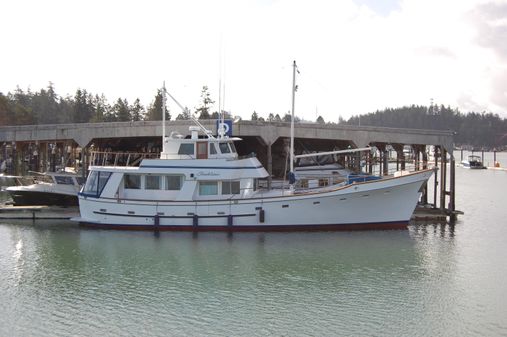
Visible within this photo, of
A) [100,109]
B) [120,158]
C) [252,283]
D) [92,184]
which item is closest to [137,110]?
[100,109]

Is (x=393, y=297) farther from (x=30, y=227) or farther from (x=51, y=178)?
(x=51, y=178)

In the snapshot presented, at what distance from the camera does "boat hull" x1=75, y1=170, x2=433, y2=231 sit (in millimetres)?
25359

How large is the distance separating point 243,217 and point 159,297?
9.94 metres

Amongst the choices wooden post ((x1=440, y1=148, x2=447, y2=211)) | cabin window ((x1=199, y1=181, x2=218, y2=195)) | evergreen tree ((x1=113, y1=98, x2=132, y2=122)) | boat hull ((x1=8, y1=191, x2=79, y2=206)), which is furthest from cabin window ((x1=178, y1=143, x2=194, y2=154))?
evergreen tree ((x1=113, y1=98, x2=132, y2=122))

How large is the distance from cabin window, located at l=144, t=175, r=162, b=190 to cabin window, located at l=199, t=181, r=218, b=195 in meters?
2.39

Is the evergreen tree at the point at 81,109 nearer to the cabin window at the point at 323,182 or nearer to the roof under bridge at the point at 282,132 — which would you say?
the roof under bridge at the point at 282,132

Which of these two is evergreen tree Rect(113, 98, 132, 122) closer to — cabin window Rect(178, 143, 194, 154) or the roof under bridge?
the roof under bridge

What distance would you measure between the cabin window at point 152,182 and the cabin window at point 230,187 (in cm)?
354

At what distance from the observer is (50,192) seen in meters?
31.0

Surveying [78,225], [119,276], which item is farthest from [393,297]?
[78,225]

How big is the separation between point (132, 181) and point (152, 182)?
1.13 metres

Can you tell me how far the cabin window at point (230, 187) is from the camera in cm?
2631

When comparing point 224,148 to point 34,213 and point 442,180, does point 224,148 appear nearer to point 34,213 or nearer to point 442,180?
point 34,213

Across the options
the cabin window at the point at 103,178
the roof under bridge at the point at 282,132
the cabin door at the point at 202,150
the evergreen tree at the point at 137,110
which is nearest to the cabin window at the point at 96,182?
the cabin window at the point at 103,178
